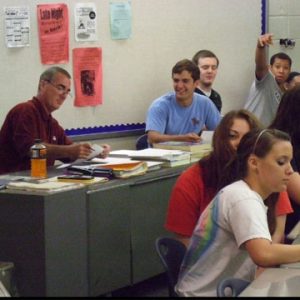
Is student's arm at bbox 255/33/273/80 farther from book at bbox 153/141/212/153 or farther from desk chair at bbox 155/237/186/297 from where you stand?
desk chair at bbox 155/237/186/297

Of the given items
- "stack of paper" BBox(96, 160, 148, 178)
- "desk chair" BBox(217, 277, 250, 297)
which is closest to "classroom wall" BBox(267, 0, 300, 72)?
"stack of paper" BBox(96, 160, 148, 178)

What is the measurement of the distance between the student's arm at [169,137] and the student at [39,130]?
79cm

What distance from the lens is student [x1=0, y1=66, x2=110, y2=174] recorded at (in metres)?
4.43

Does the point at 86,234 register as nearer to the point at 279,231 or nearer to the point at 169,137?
the point at 279,231

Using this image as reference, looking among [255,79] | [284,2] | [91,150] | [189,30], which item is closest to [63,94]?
[91,150]

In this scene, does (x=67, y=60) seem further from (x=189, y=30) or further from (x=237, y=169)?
(x=237, y=169)

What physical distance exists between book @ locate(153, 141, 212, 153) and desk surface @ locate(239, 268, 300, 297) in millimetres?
2378

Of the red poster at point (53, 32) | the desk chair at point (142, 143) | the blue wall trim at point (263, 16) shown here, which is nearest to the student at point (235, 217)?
the red poster at point (53, 32)

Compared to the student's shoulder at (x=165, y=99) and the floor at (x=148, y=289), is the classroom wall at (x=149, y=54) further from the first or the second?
the floor at (x=148, y=289)

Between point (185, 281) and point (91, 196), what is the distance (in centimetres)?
130

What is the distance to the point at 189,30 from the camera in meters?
6.25

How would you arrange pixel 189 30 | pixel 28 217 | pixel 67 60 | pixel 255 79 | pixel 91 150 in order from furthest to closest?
pixel 255 79
pixel 189 30
pixel 67 60
pixel 91 150
pixel 28 217

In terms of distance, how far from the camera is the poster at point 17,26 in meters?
4.91

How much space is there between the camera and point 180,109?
573 centimetres
